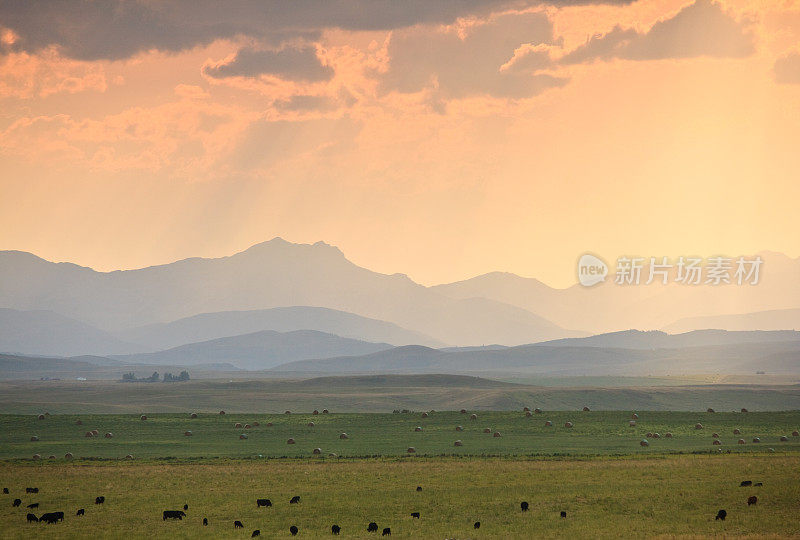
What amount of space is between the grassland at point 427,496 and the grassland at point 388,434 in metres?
8.92

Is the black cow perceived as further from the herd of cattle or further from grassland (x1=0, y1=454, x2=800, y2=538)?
grassland (x1=0, y1=454, x2=800, y2=538)

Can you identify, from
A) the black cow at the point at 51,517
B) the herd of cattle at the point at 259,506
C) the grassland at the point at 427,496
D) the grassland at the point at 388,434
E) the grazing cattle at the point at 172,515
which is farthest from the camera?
the grassland at the point at 388,434

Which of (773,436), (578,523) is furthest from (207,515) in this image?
(773,436)

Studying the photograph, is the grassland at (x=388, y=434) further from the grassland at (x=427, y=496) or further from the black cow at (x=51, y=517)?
the black cow at (x=51, y=517)

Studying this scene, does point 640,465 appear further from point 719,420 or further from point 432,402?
point 432,402

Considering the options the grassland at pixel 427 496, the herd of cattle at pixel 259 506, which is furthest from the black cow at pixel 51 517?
the grassland at pixel 427 496

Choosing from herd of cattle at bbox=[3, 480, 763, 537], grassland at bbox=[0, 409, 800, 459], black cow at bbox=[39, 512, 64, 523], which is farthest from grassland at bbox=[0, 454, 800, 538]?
grassland at bbox=[0, 409, 800, 459]

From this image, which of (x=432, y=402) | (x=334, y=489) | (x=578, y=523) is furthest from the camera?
(x=432, y=402)

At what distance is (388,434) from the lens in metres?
83.5

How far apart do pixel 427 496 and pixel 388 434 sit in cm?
3756

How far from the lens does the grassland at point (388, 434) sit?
7019 cm

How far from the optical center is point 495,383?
179 m

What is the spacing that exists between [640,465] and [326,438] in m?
32.7

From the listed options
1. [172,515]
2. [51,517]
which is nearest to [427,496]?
[172,515]
